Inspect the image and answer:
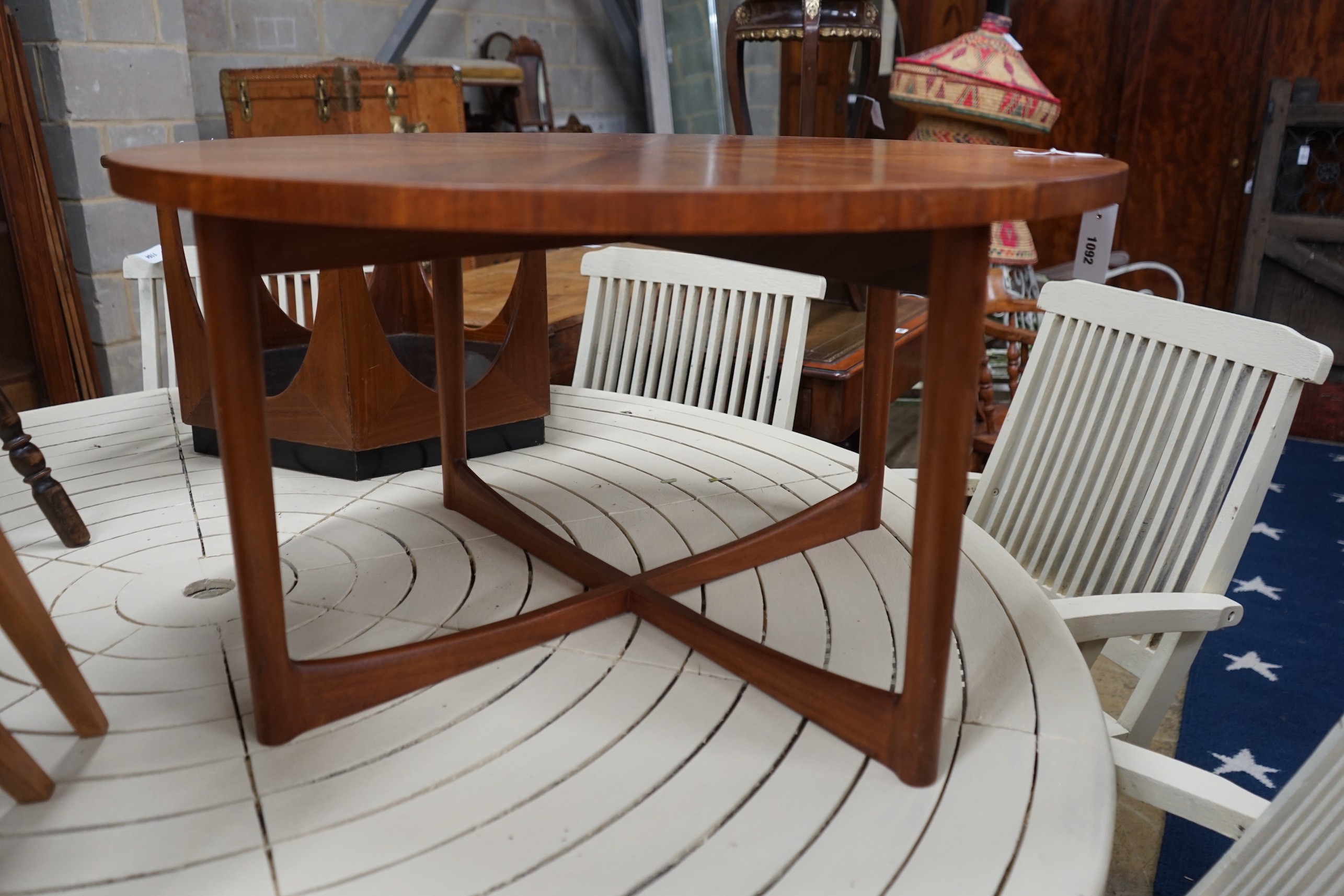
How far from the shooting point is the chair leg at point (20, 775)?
725 mm

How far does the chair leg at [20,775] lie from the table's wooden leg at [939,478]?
0.69 meters

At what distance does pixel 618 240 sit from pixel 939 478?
1.09ft

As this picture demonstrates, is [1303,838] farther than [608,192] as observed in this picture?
Yes

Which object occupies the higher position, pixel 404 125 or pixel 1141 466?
pixel 404 125

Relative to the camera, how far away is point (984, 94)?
2.71 meters

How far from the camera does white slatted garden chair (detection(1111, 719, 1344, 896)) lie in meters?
0.66

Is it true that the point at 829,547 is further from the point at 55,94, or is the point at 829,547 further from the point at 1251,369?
the point at 55,94

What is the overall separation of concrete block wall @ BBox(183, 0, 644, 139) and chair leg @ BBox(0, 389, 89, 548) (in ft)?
7.47

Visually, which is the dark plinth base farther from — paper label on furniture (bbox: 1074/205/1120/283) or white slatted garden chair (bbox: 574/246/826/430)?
paper label on furniture (bbox: 1074/205/1120/283)

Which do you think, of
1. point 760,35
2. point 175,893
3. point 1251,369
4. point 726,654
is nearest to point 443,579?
point 726,654

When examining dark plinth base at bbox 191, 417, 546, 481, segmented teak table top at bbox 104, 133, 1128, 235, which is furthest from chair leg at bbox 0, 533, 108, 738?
dark plinth base at bbox 191, 417, 546, 481

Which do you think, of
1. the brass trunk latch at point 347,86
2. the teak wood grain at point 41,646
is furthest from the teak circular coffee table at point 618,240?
the brass trunk latch at point 347,86

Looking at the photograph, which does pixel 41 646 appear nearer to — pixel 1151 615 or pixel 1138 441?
pixel 1151 615

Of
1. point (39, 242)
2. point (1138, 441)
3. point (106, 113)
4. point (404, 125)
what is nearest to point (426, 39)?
point (404, 125)
